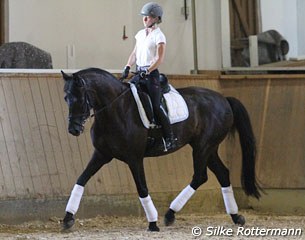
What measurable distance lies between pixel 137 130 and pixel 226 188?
1.14 metres

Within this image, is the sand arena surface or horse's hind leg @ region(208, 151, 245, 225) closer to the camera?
the sand arena surface

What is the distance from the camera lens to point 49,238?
18.1 feet

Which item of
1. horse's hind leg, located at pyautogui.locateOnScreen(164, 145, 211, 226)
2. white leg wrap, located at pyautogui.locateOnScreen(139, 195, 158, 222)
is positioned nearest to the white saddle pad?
horse's hind leg, located at pyautogui.locateOnScreen(164, 145, 211, 226)

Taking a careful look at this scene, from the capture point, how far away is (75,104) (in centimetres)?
538

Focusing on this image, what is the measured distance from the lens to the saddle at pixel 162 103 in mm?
5824

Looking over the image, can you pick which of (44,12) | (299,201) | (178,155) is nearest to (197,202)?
(178,155)

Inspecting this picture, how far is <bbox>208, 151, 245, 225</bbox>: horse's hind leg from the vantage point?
633 cm

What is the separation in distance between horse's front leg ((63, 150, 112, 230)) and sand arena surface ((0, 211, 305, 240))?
4.7 inches

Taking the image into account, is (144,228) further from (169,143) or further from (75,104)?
(75,104)

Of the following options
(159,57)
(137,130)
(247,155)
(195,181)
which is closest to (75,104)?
(137,130)

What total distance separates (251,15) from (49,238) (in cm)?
419

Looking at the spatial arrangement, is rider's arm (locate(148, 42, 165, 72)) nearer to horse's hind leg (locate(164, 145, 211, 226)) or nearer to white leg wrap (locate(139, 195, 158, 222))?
horse's hind leg (locate(164, 145, 211, 226))

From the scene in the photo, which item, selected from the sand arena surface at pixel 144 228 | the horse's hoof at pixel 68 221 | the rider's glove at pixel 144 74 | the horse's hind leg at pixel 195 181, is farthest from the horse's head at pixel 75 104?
the horse's hind leg at pixel 195 181

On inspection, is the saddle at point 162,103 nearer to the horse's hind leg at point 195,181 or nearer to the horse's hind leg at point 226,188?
the horse's hind leg at point 195,181
